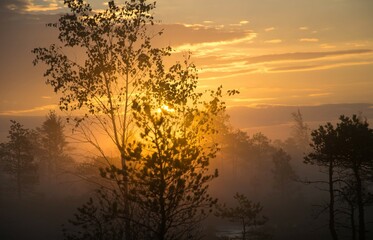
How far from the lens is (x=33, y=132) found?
255ft

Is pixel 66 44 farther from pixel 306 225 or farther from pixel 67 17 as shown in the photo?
pixel 306 225

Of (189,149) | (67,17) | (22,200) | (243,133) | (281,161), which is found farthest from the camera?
(243,133)

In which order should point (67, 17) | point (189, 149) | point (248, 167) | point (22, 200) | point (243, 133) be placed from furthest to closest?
point (248, 167) < point (243, 133) < point (22, 200) < point (67, 17) < point (189, 149)

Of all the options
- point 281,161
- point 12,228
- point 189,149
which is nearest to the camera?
point 189,149

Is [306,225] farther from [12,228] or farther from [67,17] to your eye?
[67,17]

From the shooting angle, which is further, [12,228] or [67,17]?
[12,228]

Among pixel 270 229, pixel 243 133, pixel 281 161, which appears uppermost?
pixel 243 133

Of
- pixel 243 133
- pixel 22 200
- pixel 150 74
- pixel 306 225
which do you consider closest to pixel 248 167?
pixel 243 133

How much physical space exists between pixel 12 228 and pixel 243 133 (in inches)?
2106

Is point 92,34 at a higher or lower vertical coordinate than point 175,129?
higher

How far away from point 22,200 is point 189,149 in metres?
56.2

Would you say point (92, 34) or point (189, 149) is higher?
point (92, 34)

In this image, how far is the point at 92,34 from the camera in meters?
18.9

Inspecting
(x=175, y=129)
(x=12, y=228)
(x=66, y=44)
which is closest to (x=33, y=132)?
(x=12, y=228)
